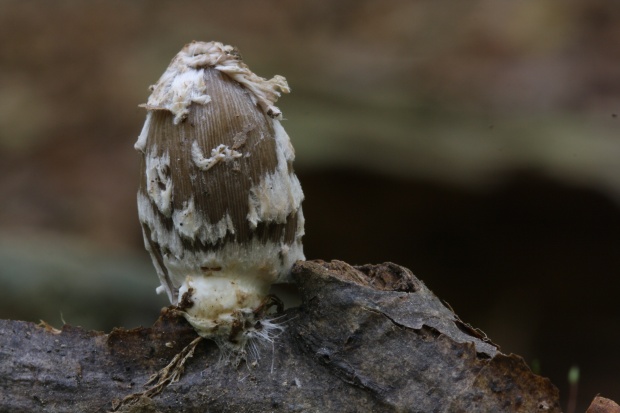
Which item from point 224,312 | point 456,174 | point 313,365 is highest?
point 224,312

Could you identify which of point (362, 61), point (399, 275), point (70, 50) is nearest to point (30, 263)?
point (362, 61)

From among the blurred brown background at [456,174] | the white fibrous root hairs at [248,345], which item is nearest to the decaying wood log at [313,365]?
the white fibrous root hairs at [248,345]

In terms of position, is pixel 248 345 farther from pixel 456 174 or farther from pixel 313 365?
pixel 456 174

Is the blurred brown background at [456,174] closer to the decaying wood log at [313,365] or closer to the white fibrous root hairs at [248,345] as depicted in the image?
the decaying wood log at [313,365]

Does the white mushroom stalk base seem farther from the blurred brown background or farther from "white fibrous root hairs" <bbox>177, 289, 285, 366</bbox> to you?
the blurred brown background

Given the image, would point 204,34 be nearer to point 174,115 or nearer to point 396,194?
point 396,194

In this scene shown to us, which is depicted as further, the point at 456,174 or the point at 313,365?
the point at 456,174

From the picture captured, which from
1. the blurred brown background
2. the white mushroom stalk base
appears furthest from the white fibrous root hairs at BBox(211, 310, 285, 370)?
the blurred brown background

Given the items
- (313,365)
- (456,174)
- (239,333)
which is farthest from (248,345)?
(456,174)
